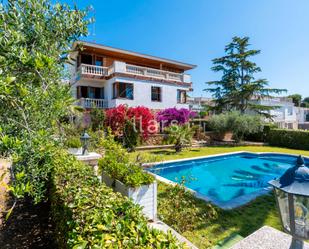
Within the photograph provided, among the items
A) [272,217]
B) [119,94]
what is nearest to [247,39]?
[119,94]

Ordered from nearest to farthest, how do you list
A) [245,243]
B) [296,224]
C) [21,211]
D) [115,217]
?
[296,224]
[115,217]
[245,243]
[21,211]

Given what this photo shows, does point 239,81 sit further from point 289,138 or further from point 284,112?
point 284,112

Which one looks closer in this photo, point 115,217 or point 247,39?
point 115,217

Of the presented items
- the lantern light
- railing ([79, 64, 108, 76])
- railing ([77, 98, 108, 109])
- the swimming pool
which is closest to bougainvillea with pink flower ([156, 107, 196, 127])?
the swimming pool

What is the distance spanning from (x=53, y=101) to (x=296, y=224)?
325cm

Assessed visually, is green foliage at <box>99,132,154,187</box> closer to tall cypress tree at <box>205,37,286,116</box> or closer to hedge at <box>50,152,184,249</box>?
hedge at <box>50,152,184,249</box>

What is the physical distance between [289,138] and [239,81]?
467 inches

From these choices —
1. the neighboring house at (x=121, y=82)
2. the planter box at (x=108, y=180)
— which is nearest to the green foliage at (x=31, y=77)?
the planter box at (x=108, y=180)

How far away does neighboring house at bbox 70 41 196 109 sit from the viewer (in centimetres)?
2019

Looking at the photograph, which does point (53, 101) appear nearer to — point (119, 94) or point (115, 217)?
point (115, 217)

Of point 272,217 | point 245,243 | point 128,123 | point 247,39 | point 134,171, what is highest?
point 247,39

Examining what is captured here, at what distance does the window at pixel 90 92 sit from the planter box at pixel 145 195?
726 inches

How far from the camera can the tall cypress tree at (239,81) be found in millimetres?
28730

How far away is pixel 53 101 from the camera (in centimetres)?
276
